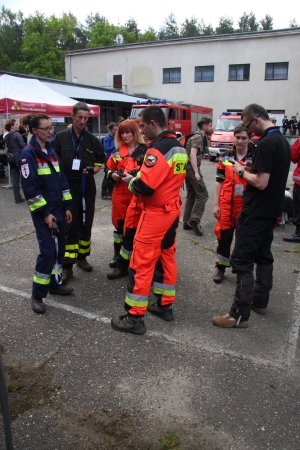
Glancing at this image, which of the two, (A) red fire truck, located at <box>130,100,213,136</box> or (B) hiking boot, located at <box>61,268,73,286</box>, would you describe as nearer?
(B) hiking boot, located at <box>61,268,73,286</box>

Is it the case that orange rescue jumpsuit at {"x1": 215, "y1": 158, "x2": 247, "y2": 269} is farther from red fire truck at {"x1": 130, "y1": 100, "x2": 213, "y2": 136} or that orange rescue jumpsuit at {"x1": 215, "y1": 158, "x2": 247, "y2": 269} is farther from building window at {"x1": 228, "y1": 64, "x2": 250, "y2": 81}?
building window at {"x1": 228, "y1": 64, "x2": 250, "y2": 81}

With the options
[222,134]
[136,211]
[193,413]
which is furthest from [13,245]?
[222,134]

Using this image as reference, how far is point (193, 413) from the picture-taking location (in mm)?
2574

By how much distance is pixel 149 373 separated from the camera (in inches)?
116

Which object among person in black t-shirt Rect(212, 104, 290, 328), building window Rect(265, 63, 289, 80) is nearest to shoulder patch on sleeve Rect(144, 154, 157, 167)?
person in black t-shirt Rect(212, 104, 290, 328)

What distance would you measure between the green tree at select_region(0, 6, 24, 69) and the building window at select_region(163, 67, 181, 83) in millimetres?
36944

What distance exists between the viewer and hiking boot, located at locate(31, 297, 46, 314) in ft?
12.4

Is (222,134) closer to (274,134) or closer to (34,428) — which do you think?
(274,134)

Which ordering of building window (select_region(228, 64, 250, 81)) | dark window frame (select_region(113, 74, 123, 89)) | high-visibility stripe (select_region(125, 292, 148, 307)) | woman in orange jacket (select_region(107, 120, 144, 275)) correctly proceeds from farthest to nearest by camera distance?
dark window frame (select_region(113, 74, 123, 89)), building window (select_region(228, 64, 250, 81)), woman in orange jacket (select_region(107, 120, 144, 275)), high-visibility stripe (select_region(125, 292, 148, 307))

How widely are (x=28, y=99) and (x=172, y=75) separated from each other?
25488mm

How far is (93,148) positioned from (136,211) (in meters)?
Answer: 1.07

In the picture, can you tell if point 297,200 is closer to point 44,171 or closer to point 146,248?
point 146,248

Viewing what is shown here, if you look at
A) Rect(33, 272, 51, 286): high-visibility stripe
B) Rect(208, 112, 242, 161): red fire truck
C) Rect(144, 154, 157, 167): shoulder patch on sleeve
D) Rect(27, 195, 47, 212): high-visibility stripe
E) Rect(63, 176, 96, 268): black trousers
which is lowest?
Rect(33, 272, 51, 286): high-visibility stripe

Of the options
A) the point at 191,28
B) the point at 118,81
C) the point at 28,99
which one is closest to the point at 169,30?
the point at 191,28
